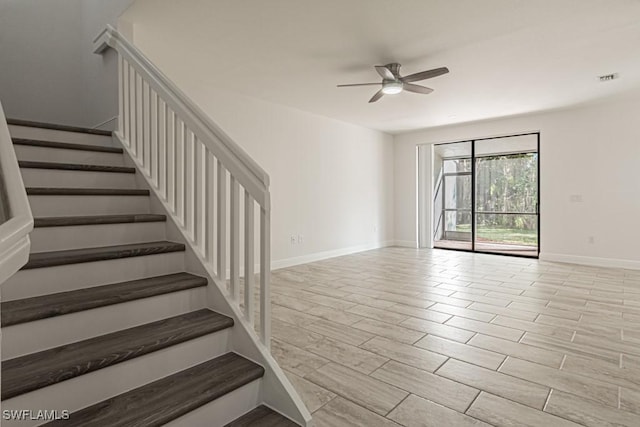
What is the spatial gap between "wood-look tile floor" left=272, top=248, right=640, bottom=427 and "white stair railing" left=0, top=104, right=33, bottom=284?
145cm

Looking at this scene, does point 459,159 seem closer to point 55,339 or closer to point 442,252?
point 442,252

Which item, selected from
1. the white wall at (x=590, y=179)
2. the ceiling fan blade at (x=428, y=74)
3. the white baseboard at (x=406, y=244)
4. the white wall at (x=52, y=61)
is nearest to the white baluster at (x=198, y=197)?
the white wall at (x=52, y=61)

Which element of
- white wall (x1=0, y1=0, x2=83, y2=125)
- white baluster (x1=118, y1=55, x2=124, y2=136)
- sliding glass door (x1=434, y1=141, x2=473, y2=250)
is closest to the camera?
white baluster (x1=118, y1=55, x2=124, y2=136)

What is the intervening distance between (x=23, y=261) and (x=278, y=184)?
463 centimetres

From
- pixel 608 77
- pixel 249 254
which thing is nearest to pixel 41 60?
pixel 249 254

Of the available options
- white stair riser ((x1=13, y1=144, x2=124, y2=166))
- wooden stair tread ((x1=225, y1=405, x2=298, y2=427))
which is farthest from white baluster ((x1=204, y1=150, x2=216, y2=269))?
white stair riser ((x1=13, y1=144, x2=124, y2=166))

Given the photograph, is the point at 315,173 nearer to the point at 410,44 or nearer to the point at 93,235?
the point at 410,44

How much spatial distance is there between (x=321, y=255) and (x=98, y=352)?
15.6 feet

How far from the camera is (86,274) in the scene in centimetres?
172

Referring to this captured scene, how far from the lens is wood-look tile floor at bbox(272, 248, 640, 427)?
1767 mm

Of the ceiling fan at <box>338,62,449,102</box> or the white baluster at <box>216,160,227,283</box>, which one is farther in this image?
the ceiling fan at <box>338,62,449,102</box>

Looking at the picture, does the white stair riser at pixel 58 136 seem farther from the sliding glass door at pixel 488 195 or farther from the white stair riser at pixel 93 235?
the sliding glass door at pixel 488 195

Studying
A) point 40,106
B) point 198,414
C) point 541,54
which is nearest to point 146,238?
point 198,414

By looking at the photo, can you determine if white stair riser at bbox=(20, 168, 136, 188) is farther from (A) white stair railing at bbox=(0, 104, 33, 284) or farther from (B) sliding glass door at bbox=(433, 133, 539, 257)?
(B) sliding glass door at bbox=(433, 133, 539, 257)
